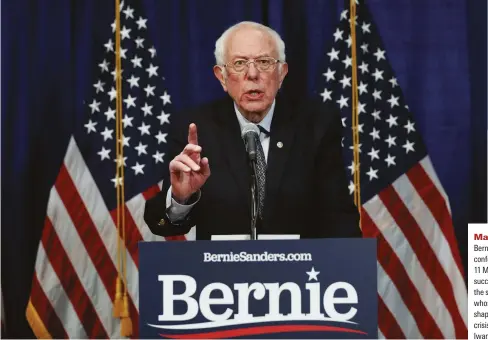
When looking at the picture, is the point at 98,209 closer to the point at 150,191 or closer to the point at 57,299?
the point at 150,191

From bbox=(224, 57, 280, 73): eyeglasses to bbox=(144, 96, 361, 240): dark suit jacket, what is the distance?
0.21 m

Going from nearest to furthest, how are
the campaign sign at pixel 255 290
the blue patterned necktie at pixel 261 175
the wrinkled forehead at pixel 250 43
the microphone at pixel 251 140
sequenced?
the campaign sign at pixel 255 290 < the microphone at pixel 251 140 < the blue patterned necktie at pixel 261 175 < the wrinkled forehead at pixel 250 43

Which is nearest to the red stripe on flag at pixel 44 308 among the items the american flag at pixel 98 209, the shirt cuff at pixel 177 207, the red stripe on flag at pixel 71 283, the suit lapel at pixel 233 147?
the american flag at pixel 98 209

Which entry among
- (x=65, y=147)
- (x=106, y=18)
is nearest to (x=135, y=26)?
(x=106, y=18)

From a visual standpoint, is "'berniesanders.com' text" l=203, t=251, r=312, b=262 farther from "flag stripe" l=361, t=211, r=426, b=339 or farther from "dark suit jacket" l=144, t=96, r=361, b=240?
"flag stripe" l=361, t=211, r=426, b=339

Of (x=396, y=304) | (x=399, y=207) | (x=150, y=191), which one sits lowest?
(x=396, y=304)

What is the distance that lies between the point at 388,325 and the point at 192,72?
5.85ft

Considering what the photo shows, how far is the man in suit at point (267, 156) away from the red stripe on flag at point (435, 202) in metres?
1.58

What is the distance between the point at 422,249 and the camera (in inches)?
177

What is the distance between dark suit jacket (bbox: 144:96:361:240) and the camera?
2891 mm

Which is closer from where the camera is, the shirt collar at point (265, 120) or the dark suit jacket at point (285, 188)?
the dark suit jacket at point (285, 188)

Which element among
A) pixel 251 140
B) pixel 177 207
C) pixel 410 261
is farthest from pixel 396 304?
pixel 251 140

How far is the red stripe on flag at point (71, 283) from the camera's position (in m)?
4.48

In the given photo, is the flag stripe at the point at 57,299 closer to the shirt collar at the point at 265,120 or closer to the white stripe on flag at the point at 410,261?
the white stripe on flag at the point at 410,261
